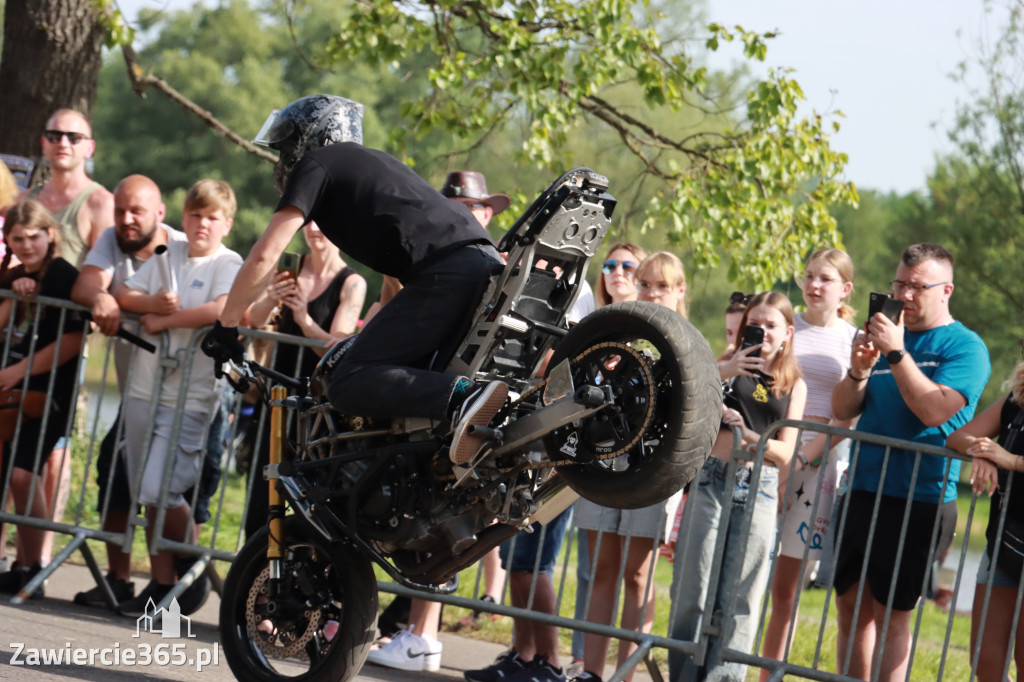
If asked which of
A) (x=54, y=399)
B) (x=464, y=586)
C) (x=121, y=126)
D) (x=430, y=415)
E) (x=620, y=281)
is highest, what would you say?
(x=121, y=126)

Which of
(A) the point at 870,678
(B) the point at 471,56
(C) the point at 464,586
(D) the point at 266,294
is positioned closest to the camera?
(A) the point at 870,678

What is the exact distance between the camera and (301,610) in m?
4.60

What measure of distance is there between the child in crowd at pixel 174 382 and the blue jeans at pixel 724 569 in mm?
2585

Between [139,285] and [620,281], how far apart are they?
2580 millimetres

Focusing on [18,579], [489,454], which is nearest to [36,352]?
[18,579]

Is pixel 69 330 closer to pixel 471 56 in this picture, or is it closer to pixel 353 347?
pixel 353 347

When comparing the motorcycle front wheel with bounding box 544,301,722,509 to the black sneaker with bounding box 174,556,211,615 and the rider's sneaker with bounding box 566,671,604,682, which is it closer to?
the rider's sneaker with bounding box 566,671,604,682

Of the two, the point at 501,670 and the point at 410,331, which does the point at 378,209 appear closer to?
the point at 410,331

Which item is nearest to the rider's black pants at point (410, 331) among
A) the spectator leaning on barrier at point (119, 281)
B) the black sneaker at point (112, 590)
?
the spectator leaning on barrier at point (119, 281)

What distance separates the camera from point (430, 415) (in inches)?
162

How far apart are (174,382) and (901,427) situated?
3665 mm

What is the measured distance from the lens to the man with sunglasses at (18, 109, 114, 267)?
24.4 ft

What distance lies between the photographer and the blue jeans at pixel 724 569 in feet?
18.3

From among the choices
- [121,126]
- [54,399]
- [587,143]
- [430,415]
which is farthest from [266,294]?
[121,126]
